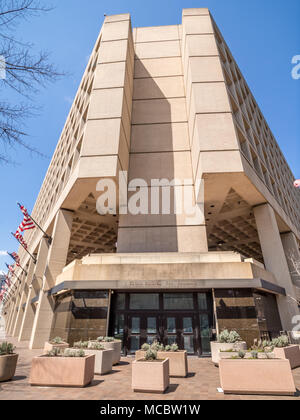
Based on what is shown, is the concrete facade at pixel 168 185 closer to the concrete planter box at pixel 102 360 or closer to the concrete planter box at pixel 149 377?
the concrete planter box at pixel 102 360

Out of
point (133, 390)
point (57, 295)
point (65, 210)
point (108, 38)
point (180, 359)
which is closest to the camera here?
point (133, 390)

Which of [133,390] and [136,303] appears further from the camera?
[136,303]

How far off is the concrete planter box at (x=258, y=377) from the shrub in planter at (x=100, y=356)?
470cm

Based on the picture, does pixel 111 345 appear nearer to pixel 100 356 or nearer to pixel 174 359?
pixel 100 356

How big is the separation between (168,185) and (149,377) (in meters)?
16.2

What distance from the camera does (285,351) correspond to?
9.77 metres

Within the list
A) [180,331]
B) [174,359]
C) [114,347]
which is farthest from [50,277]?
[174,359]

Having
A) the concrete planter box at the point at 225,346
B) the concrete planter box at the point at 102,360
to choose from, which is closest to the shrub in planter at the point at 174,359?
the concrete planter box at the point at 102,360

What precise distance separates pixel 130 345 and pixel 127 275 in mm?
3989

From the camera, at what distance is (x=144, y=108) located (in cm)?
2488

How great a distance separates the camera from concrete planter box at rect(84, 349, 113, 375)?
8.87 meters

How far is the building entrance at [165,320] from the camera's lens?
14.0m

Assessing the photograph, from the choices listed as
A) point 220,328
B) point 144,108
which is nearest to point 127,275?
point 220,328
